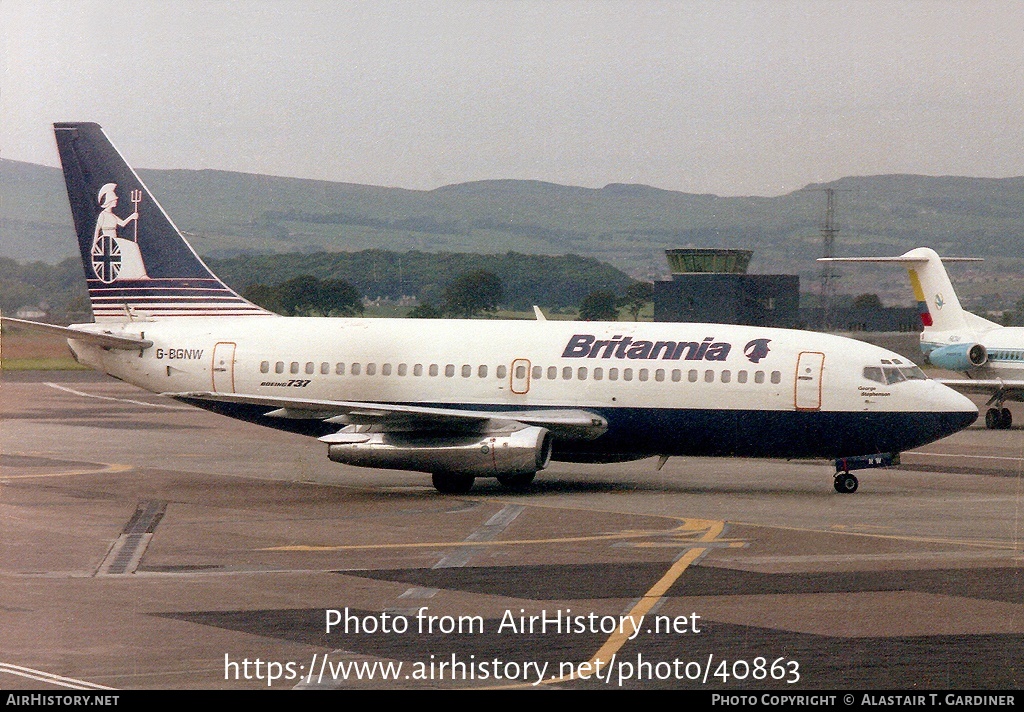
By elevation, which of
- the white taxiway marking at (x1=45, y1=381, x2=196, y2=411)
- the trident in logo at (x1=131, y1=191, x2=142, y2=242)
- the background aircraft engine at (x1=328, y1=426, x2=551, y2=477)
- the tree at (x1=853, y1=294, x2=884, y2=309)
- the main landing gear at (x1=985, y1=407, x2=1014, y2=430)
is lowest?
the white taxiway marking at (x1=45, y1=381, x2=196, y2=411)

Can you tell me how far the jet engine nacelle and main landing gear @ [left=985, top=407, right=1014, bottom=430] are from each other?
202 cm

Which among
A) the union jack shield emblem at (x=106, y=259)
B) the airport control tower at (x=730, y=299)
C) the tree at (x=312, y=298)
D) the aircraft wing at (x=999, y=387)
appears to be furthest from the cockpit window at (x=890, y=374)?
the airport control tower at (x=730, y=299)

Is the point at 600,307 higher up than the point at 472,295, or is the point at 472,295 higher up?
the point at 472,295

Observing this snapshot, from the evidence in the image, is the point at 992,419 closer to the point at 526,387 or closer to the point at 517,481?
the point at 517,481

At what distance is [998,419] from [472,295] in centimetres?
2802

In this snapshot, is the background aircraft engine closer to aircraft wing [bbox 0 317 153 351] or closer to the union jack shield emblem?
aircraft wing [bbox 0 317 153 351]

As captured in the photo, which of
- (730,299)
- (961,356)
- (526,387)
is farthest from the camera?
(730,299)

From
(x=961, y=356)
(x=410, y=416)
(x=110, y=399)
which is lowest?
(x=110, y=399)

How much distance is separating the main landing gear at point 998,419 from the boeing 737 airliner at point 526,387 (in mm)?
23447

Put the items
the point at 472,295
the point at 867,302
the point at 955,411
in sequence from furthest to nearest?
the point at 867,302 → the point at 472,295 → the point at 955,411

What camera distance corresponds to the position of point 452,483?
99.8 ft

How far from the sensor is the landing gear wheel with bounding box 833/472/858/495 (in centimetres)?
3125

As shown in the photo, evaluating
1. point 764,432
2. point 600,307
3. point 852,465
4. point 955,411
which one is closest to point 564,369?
point 764,432

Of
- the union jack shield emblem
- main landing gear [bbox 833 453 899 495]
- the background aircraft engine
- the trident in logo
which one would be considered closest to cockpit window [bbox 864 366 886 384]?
main landing gear [bbox 833 453 899 495]
